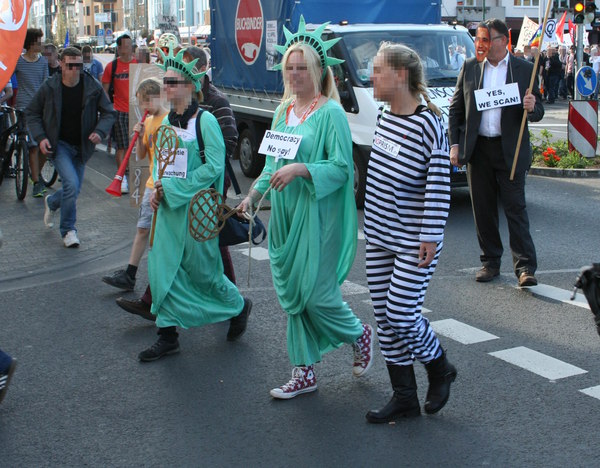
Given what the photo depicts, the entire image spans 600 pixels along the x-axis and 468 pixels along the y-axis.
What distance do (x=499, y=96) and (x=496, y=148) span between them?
0.40 m

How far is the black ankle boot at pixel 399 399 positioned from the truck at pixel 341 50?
18.6 feet

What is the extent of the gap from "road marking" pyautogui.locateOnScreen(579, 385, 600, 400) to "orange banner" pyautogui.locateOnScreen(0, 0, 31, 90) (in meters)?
3.54

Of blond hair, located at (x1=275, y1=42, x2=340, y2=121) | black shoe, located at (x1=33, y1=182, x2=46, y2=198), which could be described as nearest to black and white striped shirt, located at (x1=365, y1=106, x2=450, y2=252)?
blond hair, located at (x1=275, y1=42, x2=340, y2=121)

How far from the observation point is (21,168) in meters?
11.3

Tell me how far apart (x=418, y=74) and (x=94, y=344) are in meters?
→ 2.82

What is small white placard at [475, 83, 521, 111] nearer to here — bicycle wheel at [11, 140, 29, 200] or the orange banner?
the orange banner

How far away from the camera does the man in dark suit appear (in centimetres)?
709

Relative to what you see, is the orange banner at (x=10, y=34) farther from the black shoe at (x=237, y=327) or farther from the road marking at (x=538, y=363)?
the road marking at (x=538, y=363)

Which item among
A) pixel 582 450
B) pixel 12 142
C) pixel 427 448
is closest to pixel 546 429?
pixel 582 450

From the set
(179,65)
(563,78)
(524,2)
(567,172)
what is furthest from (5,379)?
(524,2)

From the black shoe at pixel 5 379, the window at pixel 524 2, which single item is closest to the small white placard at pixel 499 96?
the black shoe at pixel 5 379

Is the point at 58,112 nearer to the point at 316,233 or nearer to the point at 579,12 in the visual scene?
the point at 316,233

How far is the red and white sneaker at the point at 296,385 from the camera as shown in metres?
4.77

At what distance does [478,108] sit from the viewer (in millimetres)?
7168
